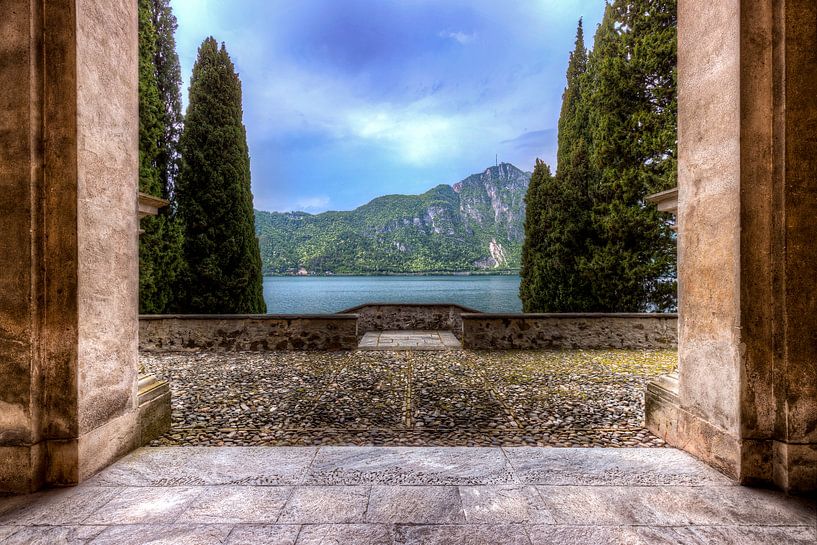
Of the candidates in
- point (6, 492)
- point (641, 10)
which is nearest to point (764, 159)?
point (6, 492)

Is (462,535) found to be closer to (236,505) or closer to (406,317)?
(236,505)

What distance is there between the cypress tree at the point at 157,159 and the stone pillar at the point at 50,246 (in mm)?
8477

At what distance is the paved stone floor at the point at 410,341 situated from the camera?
24.1 feet

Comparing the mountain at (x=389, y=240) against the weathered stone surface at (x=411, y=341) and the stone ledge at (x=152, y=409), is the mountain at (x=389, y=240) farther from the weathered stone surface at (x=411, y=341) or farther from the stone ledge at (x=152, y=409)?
the stone ledge at (x=152, y=409)

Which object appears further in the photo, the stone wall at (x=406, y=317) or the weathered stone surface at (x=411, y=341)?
the stone wall at (x=406, y=317)

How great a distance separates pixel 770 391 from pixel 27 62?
4.97 metres

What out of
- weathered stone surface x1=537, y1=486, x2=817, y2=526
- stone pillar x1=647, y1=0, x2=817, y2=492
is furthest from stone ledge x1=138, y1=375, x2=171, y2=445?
stone pillar x1=647, y1=0, x2=817, y2=492

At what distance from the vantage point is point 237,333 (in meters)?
7.00

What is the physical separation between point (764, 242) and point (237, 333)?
7.46 metres

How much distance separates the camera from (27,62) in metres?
2.20

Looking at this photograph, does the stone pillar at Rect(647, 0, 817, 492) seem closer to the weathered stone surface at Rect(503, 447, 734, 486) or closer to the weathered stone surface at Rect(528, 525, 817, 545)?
the weathered stone surface at Rect(503, 447, 734, 486)

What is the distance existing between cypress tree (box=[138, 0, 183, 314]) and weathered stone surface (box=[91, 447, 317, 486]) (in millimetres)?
8859

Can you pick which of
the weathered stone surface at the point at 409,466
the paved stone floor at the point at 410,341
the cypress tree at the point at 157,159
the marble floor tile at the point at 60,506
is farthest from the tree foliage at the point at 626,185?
the cypress tree at the point at 157,159

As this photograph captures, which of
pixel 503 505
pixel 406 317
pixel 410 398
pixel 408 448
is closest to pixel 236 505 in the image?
pixel 408 448
